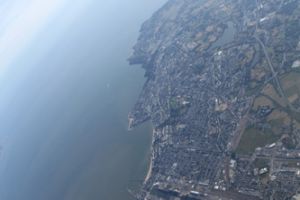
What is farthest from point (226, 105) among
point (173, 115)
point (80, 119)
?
point (80, 119)

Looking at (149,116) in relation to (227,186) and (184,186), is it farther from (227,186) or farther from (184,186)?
(227,186)

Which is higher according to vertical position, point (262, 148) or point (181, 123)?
point (181, 123)

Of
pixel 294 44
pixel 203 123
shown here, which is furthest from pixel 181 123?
pixel 294 44

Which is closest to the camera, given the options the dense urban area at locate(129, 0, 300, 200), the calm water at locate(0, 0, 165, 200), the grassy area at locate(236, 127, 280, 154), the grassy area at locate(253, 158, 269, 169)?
the grassy area at locate(253, 158, 269, 169)

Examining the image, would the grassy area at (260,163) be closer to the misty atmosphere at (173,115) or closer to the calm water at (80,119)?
the misty atmosphere at (173,115)

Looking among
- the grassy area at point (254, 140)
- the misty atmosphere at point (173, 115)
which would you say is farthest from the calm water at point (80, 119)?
the grassy area at point (254, 140)

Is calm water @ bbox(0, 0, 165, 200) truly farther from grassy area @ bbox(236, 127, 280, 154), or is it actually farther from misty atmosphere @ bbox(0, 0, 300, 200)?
grassy area @ bbox(236, 127, 280, 154)

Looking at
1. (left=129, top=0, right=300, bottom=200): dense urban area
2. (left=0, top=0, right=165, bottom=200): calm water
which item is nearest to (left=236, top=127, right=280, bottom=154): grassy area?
(left=129, top=0, right=300, bottom=200): dense urban area
